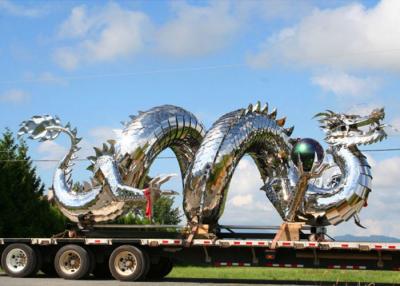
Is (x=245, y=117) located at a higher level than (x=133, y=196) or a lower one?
higher

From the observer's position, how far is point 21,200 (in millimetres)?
35594

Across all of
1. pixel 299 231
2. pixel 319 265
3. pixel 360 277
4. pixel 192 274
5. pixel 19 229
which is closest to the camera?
pixel 319 265

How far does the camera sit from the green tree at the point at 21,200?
112 ft

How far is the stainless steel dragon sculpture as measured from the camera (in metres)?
17.0

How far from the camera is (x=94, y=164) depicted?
17.3 m

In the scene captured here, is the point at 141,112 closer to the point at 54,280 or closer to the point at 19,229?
the point at 54,280

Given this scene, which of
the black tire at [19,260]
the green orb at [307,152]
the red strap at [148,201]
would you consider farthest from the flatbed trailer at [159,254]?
the green orb at [307,152]

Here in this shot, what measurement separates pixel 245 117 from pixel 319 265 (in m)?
4.55

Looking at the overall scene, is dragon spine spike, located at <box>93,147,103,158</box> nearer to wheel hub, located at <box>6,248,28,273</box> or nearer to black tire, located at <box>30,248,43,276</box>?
black tire, located at <box>30,248,43,276</box>

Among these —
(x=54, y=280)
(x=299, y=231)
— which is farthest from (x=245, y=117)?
(x=54, y=280)

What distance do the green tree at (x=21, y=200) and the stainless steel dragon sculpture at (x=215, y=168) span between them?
652 inches

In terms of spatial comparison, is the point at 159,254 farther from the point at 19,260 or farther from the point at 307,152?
the point at 307,152

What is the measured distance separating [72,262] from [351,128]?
7.67m

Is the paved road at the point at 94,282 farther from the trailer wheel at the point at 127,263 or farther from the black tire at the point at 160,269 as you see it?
the black tire at the point at 160,269
